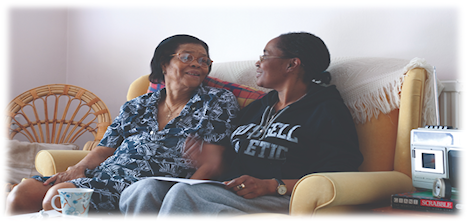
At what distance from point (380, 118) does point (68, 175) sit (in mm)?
1154

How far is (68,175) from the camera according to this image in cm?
144

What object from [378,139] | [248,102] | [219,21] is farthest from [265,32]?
[378,139]

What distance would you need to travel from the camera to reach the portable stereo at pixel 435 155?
1033mm

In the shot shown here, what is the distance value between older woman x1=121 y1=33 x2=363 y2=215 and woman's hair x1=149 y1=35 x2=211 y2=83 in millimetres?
333

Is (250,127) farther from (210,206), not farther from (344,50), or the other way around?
(344,50)

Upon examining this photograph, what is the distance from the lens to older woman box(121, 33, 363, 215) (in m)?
1.08

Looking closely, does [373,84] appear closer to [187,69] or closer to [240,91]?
[240,91]

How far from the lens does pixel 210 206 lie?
1.04m

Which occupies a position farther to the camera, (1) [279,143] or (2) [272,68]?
(2) [272,68]

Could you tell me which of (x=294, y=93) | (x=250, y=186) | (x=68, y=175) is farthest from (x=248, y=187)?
(x=68, y=175)

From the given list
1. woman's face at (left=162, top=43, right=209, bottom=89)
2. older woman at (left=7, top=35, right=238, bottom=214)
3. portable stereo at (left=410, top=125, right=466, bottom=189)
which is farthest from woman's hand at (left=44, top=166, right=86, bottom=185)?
portable stereo at (left=410, top=125, right=466, bottom=189)

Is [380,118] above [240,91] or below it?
below

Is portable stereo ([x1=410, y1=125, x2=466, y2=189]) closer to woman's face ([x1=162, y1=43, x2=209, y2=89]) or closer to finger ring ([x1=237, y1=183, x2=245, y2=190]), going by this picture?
finger ring ([x1=237, y1=183, x2=245, y2=190])

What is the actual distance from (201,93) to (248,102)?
20 cm
